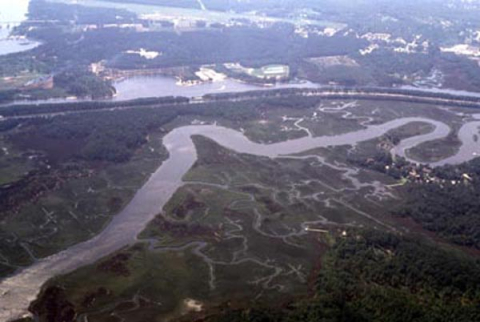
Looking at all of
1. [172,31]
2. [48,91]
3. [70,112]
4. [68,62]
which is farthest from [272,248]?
[172,31]

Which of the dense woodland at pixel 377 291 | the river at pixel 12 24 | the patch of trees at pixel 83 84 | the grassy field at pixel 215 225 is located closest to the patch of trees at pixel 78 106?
the patch of trees at pixel 83 84

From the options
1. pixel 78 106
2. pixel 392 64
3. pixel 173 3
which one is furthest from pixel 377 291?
pixel 173 3

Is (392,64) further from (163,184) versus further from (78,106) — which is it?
(163,184)

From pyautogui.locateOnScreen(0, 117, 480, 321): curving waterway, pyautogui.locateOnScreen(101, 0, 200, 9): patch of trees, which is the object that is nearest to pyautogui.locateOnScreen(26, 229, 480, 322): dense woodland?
pyautogui.locateOnScreen(0, 117, 480, 321): curving waterway

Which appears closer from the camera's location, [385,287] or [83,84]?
[385,287]

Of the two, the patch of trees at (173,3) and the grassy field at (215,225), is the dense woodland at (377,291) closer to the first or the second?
the grassy field at (215,225)
